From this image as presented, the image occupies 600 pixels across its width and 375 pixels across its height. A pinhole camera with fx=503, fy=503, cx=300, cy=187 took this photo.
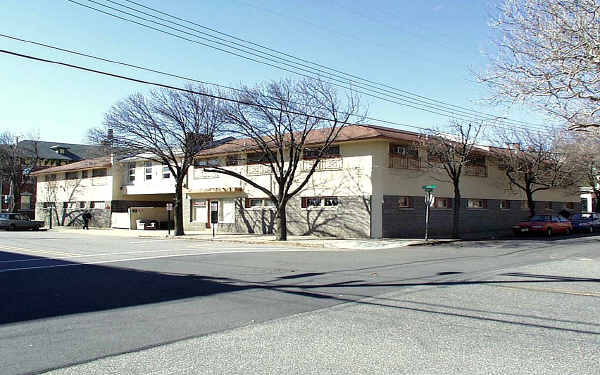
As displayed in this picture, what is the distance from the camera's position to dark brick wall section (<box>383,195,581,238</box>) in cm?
2902

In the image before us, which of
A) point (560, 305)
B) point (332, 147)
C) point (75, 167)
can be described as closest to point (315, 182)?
point (332, 147)

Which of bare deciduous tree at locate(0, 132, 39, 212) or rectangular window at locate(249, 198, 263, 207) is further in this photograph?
bare deciduous tree at locate(0, 132, 39, 212)

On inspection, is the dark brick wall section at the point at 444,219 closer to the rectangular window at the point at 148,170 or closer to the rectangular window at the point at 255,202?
the rectangular window at the point at 255,202

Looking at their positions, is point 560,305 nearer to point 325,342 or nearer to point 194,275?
point 325,342

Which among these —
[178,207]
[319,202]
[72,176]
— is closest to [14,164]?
[72,176]

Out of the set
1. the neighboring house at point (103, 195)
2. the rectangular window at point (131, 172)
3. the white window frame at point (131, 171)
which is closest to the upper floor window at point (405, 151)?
the neighboring house at point (103, 195)

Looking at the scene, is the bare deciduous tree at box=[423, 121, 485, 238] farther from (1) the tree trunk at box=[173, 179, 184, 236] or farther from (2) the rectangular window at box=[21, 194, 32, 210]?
(2) the rectangular window at box=[21, 194, 32, 210]

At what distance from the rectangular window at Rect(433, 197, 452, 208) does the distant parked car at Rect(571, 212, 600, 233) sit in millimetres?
10891

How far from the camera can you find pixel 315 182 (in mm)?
31328

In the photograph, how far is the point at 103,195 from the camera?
47.6 meters

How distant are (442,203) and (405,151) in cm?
491

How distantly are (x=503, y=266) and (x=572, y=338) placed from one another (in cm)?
853

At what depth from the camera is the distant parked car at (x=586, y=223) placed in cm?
3684

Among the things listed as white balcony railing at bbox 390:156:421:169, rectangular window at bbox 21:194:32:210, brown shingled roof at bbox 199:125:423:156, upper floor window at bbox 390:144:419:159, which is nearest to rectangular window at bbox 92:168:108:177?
brown shingled roof at bbox 199:125:423:156
